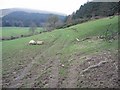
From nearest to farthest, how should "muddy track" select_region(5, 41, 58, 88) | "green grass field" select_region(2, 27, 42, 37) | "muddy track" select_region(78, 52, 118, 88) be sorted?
1. "muddy track" select_region(78, 52, 118, 88)
2. "muddy track" select_region(5, 41, 58, 88)
3. "green grass field" select_region(2, 27, 42, 37)

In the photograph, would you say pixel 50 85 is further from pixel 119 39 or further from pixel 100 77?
pixel 119 39

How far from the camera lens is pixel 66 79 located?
13016 mm

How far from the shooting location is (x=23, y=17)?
108562 mm

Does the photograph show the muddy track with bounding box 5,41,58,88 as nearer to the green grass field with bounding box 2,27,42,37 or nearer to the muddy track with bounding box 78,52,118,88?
the muddy track with bounding box 78,52,118,88

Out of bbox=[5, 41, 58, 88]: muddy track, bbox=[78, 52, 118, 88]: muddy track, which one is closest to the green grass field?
bbox=[5, 41, 58, 88]: muddy track

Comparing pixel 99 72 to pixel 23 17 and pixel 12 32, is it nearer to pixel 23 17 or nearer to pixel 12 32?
pixel 12 32

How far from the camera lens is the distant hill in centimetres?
8523

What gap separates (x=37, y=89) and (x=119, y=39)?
1304cm

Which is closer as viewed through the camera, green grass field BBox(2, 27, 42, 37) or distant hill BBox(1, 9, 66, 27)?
green grass field BBox(2, 27, 42, 37)

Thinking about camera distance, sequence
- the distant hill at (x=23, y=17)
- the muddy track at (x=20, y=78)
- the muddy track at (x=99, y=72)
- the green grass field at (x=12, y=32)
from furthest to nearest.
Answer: the distant hill at (x=23, y=17)
the green grass field at (x=12, y=32)
the muddy track at (x=20, y=78)
the muddy track at (x=99, y=72)

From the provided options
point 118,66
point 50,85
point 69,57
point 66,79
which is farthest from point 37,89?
point 69,57

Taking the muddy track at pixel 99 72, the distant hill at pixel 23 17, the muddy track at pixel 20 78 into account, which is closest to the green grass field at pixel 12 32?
the distant hill at pixel 23 17

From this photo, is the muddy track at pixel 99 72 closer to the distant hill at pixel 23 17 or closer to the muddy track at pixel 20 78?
the muddy track at pixel 20 78

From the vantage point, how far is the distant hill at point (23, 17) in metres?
85.2
